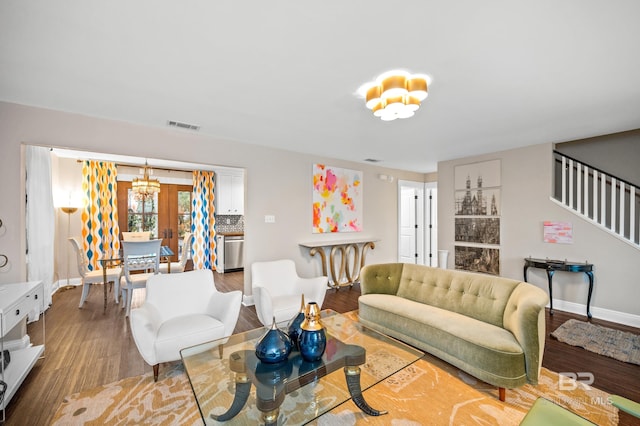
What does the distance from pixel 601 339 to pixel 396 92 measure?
138 inches

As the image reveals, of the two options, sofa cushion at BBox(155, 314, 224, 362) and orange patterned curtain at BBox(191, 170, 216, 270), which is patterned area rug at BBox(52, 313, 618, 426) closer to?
sofa cushion at BBox(155, 314, 224, 362)

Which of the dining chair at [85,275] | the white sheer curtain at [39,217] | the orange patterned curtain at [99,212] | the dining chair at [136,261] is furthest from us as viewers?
the orange patterned curtain at [99,212]

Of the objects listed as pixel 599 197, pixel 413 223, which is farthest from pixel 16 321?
pixel 413 223

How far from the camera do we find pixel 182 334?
2.28 m

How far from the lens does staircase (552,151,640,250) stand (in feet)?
12.0

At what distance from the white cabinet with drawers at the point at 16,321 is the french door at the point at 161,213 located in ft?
13.8

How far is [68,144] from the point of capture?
293cm

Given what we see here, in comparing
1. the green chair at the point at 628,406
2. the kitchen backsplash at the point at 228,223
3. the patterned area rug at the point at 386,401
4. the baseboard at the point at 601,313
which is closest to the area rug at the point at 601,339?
the baseboard at the point at 601,313

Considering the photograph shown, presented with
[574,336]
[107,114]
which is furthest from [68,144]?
[574,336]

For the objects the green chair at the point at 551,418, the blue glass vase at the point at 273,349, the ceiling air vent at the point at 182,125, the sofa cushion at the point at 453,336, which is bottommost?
the sofa cushion at the point at 453,336

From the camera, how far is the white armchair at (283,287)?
3066 millimetres

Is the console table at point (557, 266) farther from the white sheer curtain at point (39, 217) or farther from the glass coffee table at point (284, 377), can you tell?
the white sheer curtain at point (39, 217)

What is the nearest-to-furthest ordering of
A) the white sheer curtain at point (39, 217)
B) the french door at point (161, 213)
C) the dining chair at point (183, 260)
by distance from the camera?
the white sheer curtain at point (39, 217), the dining chair at point (183, 260), the french door at point (161, 213)

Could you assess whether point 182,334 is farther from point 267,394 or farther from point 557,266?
point 557,266
